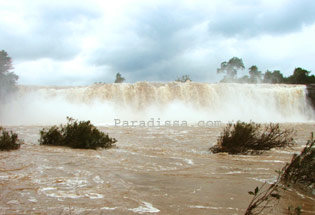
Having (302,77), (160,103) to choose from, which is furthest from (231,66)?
(160,103)

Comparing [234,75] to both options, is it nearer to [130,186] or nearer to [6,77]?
[6,77]

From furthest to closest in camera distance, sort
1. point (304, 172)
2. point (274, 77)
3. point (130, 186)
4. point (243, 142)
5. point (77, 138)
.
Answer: point (274, 77)
point (77, 138)
point (243, 142)
point (304, 172)
point (130, 186)

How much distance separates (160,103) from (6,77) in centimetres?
1544

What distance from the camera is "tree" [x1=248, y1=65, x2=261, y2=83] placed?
235ft

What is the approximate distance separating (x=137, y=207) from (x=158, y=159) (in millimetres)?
3310

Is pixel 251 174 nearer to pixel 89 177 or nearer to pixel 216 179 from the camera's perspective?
pixel 216 179

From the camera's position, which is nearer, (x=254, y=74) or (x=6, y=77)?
(x=6, y=77)

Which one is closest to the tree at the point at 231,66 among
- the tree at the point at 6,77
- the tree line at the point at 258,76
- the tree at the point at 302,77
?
the tree line at the point at 258,76

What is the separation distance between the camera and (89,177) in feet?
13.7

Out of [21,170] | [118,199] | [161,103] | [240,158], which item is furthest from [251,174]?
[161,103]

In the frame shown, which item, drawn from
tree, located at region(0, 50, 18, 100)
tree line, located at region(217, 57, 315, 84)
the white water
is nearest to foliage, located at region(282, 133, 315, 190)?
the white water

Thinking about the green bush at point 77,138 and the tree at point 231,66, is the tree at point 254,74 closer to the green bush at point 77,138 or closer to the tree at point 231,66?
the tree at point 231,66

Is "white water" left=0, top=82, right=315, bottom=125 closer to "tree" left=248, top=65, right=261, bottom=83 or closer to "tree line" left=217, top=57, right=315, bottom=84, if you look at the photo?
"tree line" left=217, top=57, right=315, bottom=84

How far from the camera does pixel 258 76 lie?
7238cm
